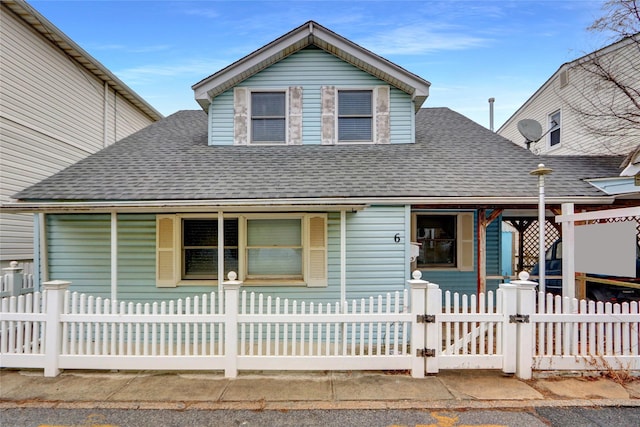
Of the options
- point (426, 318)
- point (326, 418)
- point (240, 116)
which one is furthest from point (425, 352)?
point (240, 116)

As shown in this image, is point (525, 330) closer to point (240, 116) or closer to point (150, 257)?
point (150, 257)

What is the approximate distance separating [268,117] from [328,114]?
54.0 inches

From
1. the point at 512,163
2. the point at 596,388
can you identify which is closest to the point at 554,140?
the point at 512,163

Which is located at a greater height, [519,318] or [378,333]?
[519,318]

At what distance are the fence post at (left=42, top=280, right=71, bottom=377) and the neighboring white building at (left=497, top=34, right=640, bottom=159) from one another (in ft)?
38.9

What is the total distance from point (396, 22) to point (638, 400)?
9.73 metres

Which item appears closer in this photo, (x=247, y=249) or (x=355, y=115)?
(x=247, y=249)

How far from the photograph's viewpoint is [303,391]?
158 inches

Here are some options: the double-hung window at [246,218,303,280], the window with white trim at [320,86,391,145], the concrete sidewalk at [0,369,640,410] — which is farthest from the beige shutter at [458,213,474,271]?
the double-hung window at [246,218,303,280]

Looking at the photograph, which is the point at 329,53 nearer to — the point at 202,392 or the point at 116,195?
the point at 116,195

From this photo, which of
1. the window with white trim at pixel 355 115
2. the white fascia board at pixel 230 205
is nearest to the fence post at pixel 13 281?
the white fascia board at pixel 230 205

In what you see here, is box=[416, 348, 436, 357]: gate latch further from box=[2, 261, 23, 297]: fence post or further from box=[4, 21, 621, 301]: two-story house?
box=[2, 261, 23, 297]: fence post

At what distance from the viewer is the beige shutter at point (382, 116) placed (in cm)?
744

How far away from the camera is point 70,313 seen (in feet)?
14.7
